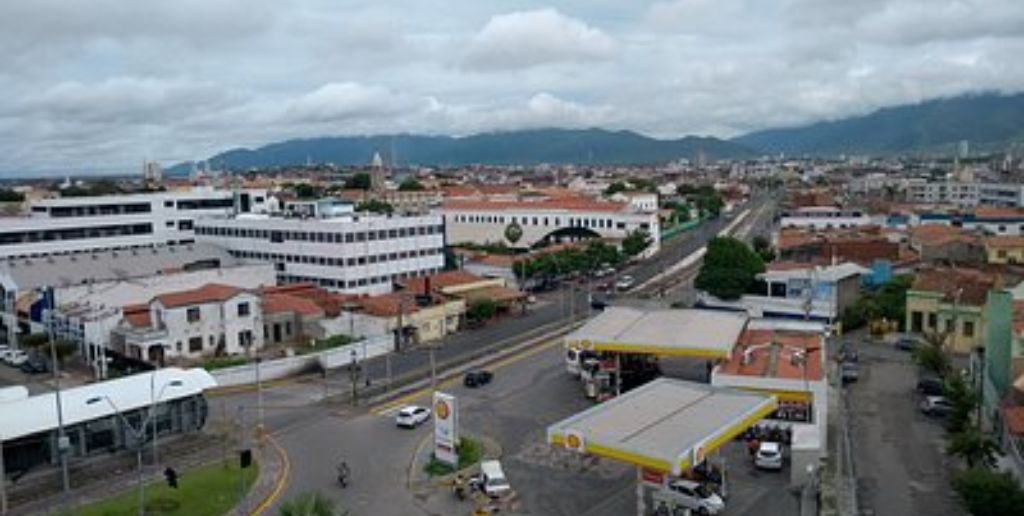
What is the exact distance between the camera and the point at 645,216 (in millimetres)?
91438

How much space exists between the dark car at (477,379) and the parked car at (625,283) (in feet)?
96.3

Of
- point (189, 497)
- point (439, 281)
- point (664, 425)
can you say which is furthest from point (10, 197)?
point (664, 425)

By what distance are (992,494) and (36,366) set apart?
140ft

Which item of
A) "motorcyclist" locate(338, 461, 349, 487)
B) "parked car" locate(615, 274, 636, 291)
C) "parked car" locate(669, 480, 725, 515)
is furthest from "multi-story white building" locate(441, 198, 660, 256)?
"parked car" locate(669, 480, 725, 515)

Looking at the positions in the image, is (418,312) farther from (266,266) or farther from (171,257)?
(171,257)

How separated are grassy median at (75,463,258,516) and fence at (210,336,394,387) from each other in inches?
452

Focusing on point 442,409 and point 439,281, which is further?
point 439,281

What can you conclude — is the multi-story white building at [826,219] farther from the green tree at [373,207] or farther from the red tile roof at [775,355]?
the red tile roof at [775,355]

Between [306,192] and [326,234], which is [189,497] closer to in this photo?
[326,234]

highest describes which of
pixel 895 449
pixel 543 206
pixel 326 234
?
pixel 326 234

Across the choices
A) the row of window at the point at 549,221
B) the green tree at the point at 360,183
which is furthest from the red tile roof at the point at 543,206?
the green tree at the point at 360,183

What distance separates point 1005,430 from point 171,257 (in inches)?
2064

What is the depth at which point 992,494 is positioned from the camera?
22.5 m

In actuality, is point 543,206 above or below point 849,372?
above
